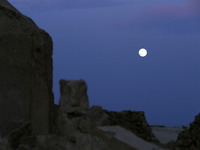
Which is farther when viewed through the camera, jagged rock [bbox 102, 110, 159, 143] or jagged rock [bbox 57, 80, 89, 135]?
jagged rock [bbox 57, 80, 89, 135]

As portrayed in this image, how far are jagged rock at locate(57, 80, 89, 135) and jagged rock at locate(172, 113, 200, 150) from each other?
12.5 feet

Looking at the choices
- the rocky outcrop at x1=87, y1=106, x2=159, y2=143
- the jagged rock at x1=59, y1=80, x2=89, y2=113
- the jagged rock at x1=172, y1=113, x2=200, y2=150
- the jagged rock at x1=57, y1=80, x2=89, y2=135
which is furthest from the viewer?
the jagged rock at x1=59, y1=80, x2=89, y2=113

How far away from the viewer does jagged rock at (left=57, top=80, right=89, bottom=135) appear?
881cm

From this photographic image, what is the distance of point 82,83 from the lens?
9125mm

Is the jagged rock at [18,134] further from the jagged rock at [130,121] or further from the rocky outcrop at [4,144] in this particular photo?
the jagged rock at [130,121]

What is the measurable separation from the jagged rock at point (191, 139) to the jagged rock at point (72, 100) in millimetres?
3797

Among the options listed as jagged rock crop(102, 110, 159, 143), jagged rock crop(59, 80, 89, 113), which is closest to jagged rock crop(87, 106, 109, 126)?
jagged rock crop(102, 110, 159, 143)

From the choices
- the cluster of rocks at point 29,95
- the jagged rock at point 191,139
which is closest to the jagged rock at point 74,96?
the cluster of rocks at point 29,95

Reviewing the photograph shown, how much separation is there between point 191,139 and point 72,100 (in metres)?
4.33

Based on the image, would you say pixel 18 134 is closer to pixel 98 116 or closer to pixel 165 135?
pixel 98 116

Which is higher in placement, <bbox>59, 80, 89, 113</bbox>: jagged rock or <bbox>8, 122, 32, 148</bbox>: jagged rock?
<bbox>59, 80, 89, 113</bbox>: jagged rock

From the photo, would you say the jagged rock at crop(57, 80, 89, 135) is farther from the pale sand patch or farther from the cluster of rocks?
the pale sand patch

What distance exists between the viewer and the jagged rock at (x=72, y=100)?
28.9 feet

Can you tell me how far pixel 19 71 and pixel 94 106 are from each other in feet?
7.66
